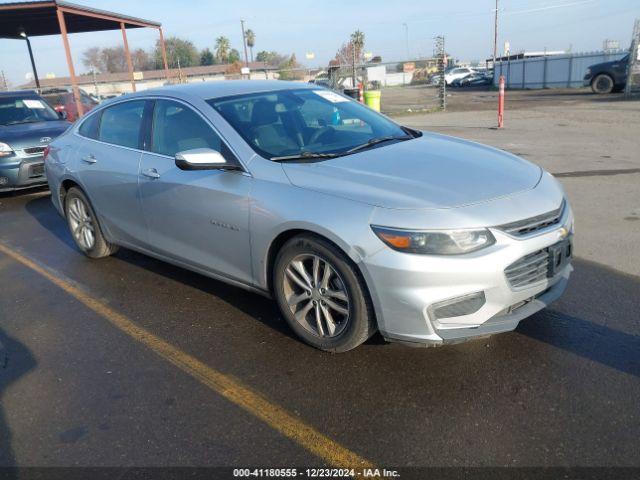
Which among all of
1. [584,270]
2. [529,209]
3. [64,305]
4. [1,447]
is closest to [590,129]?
[584,270]

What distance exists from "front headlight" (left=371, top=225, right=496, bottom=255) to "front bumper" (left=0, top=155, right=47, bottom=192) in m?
7.77

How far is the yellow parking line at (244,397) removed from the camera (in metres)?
2.58

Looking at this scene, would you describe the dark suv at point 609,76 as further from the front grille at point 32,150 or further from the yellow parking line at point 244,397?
the yellow parking line at point 244,397

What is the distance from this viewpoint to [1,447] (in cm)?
278

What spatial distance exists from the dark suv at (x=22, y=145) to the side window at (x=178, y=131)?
541cm

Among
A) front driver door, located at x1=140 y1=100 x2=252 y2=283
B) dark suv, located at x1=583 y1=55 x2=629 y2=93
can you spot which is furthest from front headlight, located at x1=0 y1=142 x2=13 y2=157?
dark suv, located at x1=583 y1=55 x2=629 y2=93

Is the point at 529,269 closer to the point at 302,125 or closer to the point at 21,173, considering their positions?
the point at 302,125

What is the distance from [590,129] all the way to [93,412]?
1334cm

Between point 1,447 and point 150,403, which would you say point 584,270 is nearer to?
point 150,403

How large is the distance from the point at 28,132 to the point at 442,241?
8.47 metres


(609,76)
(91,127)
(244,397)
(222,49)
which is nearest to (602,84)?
(609,76)

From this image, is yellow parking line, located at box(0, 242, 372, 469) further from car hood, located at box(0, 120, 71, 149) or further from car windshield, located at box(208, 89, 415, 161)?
car hood, located at box(0, 120, 71, 149)

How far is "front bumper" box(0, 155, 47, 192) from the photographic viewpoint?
8.56 meters

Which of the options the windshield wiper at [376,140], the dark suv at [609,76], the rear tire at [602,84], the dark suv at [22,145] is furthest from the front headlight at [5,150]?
the rear tire at [602,84]
